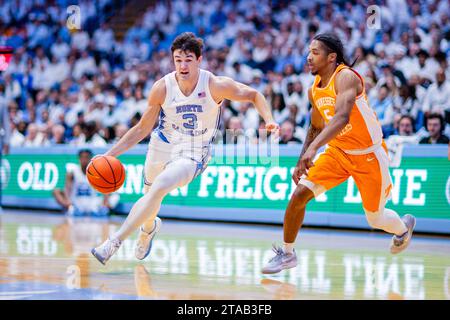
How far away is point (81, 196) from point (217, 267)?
357 inches

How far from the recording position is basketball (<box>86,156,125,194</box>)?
838 centimetres

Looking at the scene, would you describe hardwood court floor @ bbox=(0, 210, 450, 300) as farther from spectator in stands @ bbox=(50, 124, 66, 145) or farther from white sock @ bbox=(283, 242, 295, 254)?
spectator in stands @ bbox=(50, 124, 66, 145)

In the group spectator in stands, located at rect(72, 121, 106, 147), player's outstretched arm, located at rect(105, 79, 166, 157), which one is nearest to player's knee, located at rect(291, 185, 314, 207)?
player's outstretched arm, located at rect(105, 79, 166, 157)

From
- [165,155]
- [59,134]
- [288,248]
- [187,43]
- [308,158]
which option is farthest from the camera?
[59,134]

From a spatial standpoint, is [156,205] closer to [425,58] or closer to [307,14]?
[425,58]

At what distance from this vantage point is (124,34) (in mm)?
25156

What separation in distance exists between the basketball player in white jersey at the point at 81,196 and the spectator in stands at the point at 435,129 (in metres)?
6.77

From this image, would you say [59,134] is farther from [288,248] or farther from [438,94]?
[288,248]

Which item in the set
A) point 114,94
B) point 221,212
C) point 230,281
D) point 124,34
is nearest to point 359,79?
point 230,281

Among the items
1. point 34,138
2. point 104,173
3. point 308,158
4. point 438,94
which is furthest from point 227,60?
point 308,158

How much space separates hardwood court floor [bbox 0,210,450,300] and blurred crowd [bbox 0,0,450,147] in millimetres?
3013

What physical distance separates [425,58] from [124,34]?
39.3 ft

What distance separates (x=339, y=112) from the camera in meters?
7.38

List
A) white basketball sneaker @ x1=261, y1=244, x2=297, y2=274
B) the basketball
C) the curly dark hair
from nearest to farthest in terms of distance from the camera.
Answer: white basketball sneaker @ x1=261, y1=244, x2=297, y2=274 → the curly dark hair → the basketball
